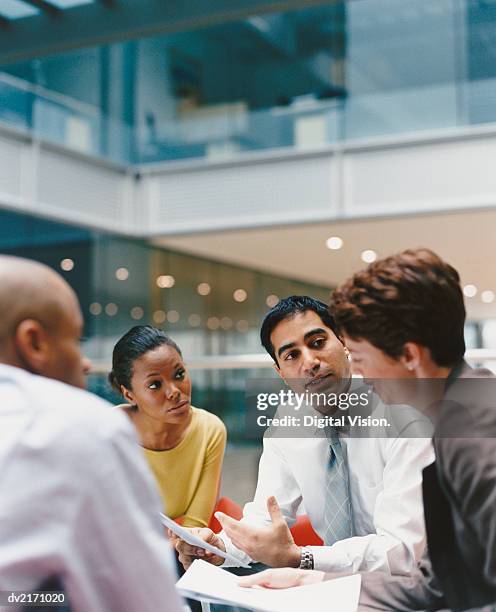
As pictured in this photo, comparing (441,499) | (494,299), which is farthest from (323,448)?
(494,299)

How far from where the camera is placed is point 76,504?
1109 mm

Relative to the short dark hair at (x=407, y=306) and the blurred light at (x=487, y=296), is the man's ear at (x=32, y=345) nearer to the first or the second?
the short dark hair at (x=407, y=306)

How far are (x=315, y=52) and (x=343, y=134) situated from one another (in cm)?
105

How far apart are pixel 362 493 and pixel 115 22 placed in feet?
8.21

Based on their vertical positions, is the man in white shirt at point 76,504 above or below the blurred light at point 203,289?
below

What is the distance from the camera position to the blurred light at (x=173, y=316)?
35.3 feet

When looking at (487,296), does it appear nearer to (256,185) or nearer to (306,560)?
(256,185)

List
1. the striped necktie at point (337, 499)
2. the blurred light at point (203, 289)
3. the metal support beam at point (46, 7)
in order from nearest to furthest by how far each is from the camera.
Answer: the striped necktie at point (337, 499) → the metal support beam at point (46, 7) → the blurred light at point (203, 289)

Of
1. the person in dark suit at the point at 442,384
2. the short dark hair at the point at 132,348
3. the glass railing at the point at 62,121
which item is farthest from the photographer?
the glass railing at the point at 62,121

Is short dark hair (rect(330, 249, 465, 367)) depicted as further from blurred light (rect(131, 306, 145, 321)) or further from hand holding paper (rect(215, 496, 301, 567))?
blurred light (rect(131, 306, 145, 321))

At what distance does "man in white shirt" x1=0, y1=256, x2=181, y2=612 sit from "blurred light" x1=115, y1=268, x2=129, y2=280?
365 inches

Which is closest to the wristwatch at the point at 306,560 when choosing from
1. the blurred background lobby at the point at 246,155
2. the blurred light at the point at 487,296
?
the blurred background lobby at the point at 246,155

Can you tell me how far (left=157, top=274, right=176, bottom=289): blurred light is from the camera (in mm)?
10998

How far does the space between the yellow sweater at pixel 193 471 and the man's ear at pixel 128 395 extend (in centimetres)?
15
